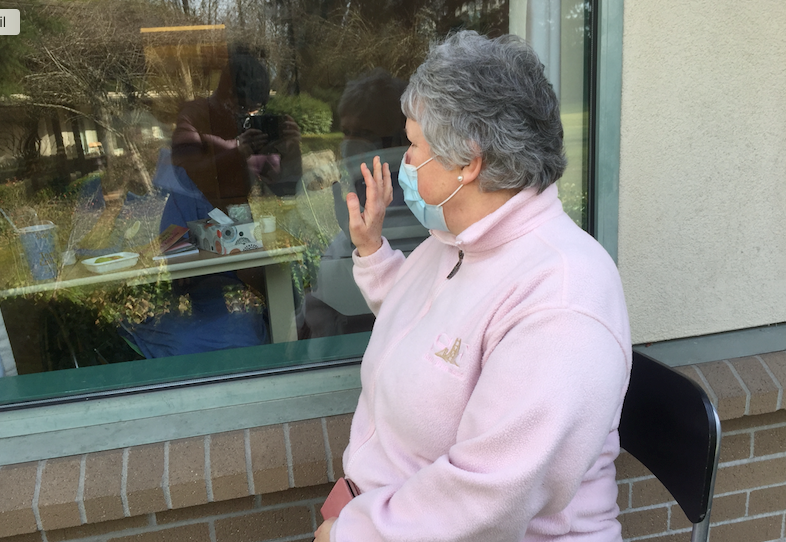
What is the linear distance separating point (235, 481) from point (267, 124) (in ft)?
6.73

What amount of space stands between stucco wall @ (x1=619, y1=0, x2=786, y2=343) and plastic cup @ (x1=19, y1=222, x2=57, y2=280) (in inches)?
89.2

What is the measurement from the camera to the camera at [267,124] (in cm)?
330

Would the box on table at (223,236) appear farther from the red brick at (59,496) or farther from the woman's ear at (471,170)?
the woman's ear at (471,170)

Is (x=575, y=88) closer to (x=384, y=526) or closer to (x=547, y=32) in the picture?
(x=547, y=32)

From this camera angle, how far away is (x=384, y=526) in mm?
1113

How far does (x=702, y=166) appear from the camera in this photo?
6.25 feet

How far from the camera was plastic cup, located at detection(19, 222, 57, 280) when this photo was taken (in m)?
2.67

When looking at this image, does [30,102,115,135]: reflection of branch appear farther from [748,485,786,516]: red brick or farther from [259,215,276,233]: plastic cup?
[748,485,786,516]: red brick

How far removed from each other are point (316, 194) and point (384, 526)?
1.96 metres

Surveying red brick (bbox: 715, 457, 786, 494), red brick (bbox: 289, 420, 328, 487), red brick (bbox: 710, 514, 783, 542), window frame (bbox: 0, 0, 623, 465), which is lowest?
red brick (bbox: 710, 514, 783, 542)

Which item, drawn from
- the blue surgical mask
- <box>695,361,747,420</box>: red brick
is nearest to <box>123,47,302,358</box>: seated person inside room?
the blue surgical mask

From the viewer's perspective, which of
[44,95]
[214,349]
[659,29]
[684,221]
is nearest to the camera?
[659,29]

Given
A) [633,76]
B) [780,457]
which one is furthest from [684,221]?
[780,457]

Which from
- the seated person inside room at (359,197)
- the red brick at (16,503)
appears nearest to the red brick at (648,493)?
the seated person inside room at (359,197)
